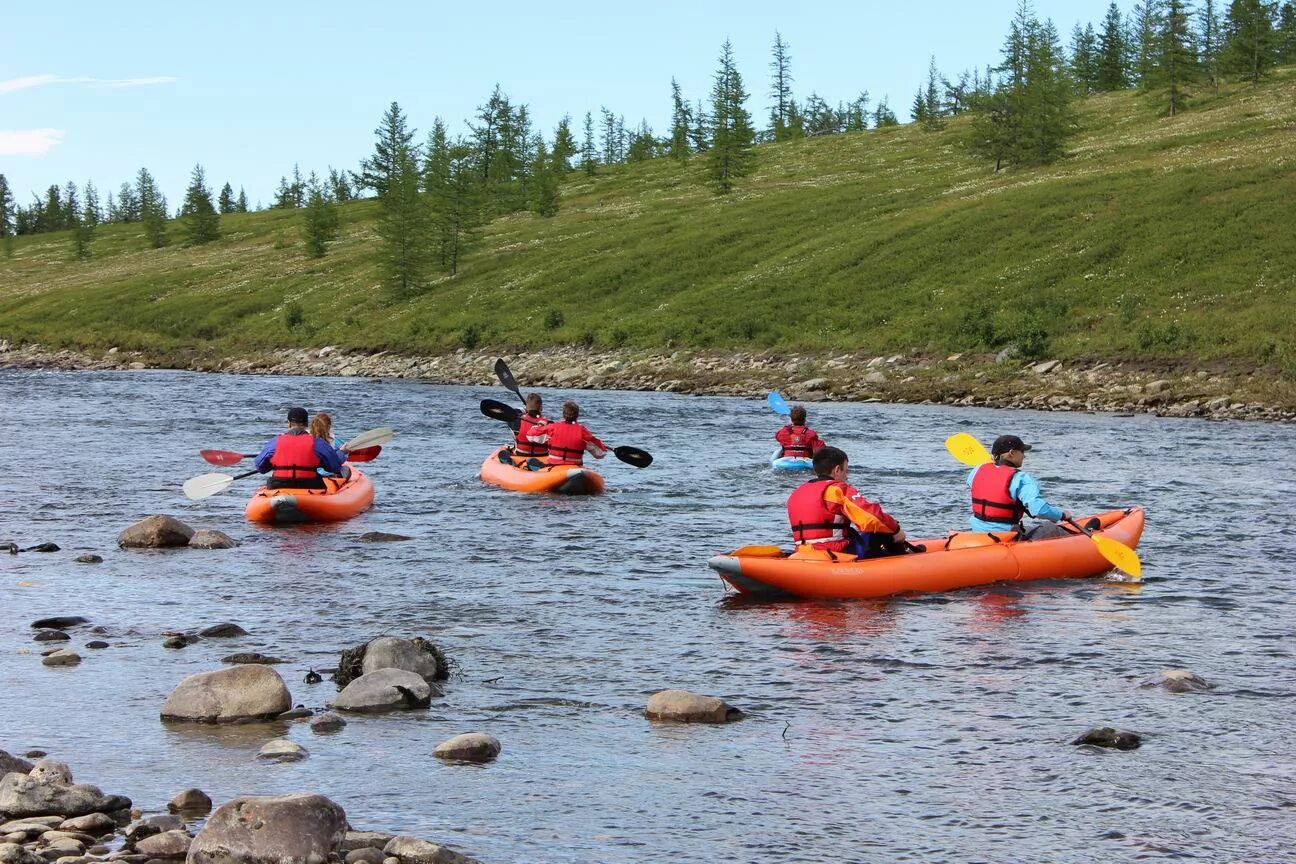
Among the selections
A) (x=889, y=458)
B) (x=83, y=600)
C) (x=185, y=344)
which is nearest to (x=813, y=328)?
(x=889, y=458)

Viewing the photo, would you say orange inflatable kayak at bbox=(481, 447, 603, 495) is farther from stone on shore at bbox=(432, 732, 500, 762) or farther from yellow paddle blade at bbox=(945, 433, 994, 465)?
stone on shore at bbox=(432, 732, 500, 762)

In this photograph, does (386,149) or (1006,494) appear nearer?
(1006,494)

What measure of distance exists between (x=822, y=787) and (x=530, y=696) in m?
2.77

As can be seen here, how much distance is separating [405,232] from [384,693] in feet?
223

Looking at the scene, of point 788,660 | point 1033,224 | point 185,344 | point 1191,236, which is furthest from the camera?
point 185,344

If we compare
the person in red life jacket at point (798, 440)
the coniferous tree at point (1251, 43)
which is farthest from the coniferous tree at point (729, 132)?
the person in red life jacket at point (798, 440)

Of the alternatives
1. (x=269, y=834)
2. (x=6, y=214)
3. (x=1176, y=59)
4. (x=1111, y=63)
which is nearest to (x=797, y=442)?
(x=269, y=834)

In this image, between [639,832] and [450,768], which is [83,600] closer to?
[450,768]

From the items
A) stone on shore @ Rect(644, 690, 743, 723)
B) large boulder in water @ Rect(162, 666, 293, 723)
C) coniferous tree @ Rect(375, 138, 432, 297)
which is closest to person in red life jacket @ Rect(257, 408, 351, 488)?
large boulder in water @ Rect(162, 666, 293, 723)

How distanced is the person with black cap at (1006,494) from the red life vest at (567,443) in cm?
886

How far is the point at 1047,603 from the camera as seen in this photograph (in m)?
13.9

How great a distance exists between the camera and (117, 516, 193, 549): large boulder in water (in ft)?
55.0

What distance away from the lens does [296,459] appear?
19547 millimetres

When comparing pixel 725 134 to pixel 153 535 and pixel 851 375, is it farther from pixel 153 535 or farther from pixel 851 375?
pixel 153 535
